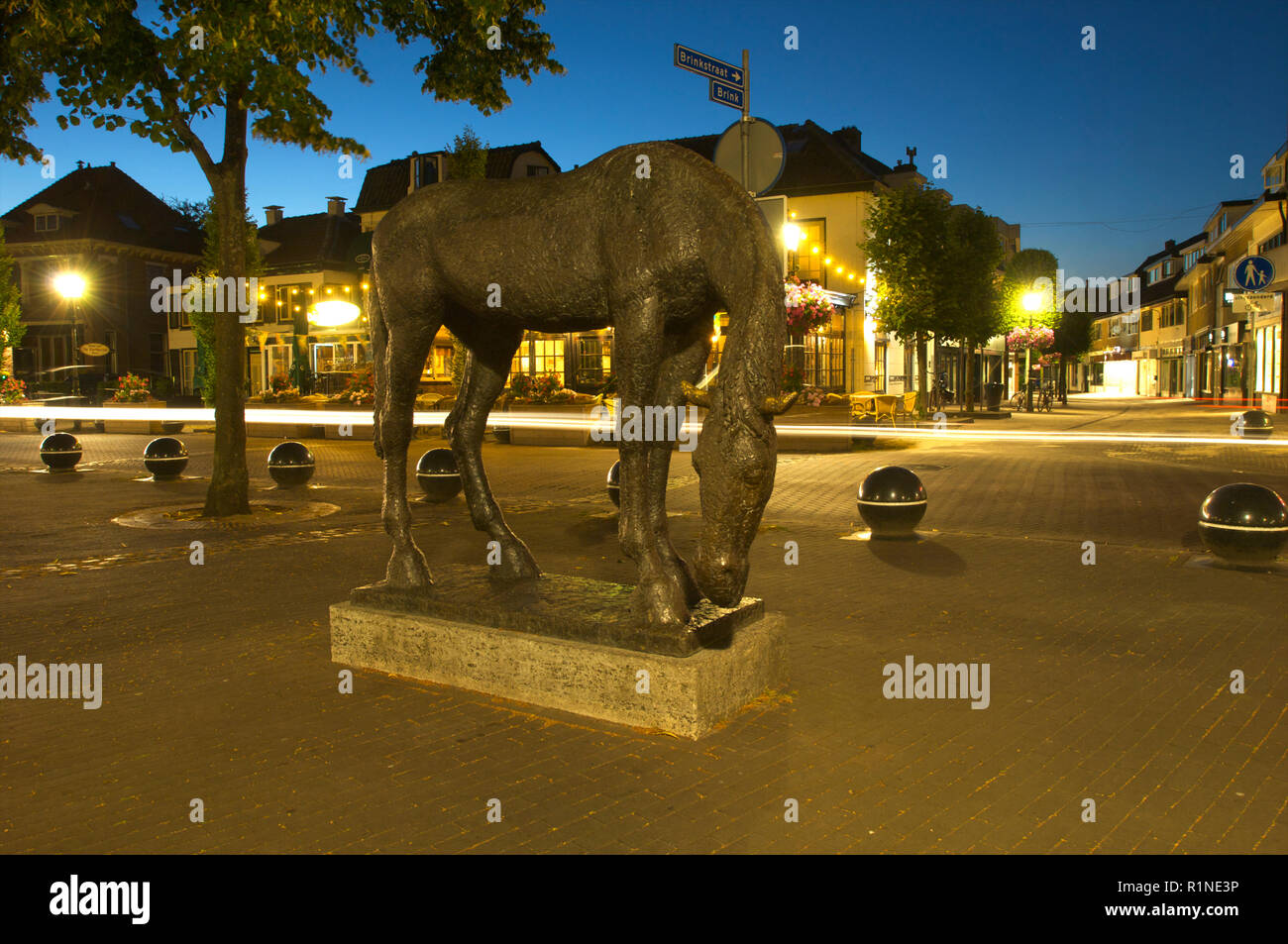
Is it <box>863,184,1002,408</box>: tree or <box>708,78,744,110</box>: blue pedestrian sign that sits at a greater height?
<box>863,184,1002,408</box>: tree

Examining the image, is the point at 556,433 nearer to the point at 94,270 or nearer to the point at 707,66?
the point at 707,66

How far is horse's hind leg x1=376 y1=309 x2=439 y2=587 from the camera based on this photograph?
5039 millimetres

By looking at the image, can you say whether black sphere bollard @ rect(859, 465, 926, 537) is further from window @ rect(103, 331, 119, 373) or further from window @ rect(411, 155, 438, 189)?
window @ rect(103, 331, 119, 373)

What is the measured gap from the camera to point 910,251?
1171 inches

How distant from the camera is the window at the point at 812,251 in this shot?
33.8m

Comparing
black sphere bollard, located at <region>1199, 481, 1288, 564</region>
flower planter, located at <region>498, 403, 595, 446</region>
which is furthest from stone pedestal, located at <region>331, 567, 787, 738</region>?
flower planter, located at <region>498, 403, 595, 446</region>

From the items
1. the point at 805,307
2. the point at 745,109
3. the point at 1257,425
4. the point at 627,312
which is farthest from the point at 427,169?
the point at 627,312

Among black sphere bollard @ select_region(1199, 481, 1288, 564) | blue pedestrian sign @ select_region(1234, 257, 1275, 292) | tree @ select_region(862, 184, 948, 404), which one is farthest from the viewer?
tree @ select_region(862, 184, 948, 404)

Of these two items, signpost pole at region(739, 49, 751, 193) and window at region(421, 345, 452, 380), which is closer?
signpost pole at region(739, 49, 751, 193)

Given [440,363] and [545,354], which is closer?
[545,354]

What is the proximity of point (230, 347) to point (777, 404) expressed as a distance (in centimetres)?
930

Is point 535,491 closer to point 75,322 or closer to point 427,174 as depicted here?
point 427,174

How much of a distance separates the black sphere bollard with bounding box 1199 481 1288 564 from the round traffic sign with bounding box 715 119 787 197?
5.05m

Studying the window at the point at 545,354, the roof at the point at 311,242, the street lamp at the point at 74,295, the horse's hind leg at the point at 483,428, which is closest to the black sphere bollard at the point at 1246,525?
the horse's hind leg at the point at 483,428
